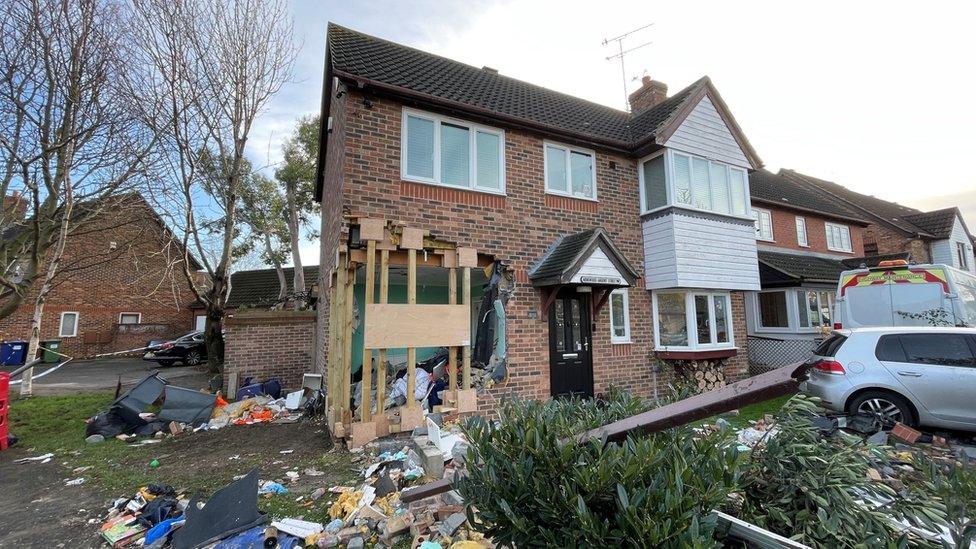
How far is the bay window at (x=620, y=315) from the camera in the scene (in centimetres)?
941

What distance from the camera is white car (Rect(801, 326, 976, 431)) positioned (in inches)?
245

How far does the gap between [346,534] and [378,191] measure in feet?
17.4

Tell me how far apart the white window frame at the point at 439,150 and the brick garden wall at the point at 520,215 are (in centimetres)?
11

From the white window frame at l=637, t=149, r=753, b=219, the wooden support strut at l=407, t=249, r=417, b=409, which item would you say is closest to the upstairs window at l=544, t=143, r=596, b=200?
the white window frame at l=637, t=149, r=753, b=219

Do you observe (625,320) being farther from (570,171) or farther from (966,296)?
(966,296)

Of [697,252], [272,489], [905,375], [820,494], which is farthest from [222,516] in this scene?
[697,252]

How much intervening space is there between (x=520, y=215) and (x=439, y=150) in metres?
2.15

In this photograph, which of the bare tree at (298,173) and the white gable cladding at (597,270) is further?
the bare tree at (298,173)

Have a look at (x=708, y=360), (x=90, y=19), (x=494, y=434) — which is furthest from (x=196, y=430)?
(x=708, y=360)

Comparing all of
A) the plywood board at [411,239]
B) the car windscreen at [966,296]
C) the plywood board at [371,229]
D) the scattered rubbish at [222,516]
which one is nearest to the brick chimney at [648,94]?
the car windscreen at [966,296]

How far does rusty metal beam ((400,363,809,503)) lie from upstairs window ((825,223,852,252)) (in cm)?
2129

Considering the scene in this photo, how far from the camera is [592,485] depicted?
6.61 feet

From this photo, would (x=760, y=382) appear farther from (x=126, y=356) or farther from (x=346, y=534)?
(x=126, y=356)

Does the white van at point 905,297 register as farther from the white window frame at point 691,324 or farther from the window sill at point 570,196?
the window sill at point 570,196
